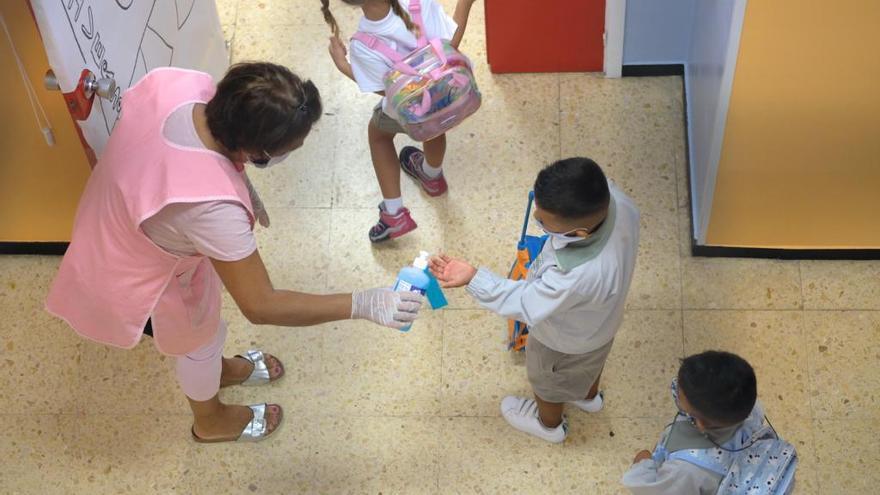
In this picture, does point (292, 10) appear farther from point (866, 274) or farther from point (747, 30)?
point (866, 274)

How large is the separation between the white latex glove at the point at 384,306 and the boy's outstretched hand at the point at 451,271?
0.10m

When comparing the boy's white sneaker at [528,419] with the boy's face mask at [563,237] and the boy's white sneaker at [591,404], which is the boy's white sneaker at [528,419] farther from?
the boy's face mask at [563,237]

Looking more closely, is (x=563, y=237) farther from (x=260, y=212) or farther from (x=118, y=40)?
(x=118, y=40)

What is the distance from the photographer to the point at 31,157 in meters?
3.57

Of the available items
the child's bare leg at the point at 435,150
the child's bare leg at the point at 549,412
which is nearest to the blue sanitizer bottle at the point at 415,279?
the child's bare leg at the point at 549,412

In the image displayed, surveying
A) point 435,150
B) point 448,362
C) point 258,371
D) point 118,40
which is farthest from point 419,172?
point 118,40

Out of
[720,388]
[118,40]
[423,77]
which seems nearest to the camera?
[720,388]

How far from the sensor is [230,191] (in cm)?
234

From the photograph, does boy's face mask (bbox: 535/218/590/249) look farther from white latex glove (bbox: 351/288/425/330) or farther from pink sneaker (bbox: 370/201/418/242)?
pink sneaker (bbox: 370/201/418/242)

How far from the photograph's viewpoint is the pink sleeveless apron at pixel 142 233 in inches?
92.4

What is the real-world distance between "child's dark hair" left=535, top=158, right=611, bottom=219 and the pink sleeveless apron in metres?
0.71

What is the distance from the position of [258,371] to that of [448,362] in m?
0.64

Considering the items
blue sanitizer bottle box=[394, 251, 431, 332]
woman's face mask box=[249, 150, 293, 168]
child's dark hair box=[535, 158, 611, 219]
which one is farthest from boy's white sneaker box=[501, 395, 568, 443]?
woman's face mask box=[249, 150, 293, 168]

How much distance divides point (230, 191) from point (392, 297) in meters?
0.56
